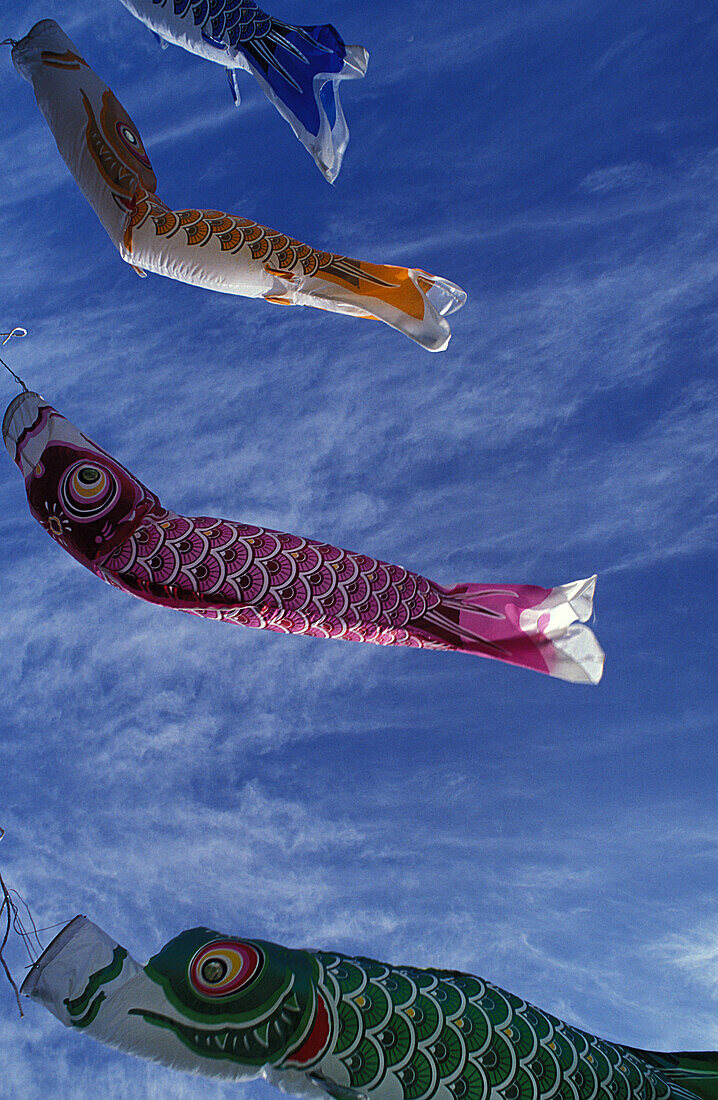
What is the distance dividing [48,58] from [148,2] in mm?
1469

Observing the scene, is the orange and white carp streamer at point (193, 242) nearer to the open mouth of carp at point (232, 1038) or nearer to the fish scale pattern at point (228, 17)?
the fish scale pattern at point (228, 17)

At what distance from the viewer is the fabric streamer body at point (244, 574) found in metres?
5.60

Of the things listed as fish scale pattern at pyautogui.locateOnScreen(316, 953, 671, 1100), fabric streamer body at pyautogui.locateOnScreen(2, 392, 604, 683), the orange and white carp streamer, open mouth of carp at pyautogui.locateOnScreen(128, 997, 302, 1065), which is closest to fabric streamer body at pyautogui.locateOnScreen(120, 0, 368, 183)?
the orange and white carp streamer

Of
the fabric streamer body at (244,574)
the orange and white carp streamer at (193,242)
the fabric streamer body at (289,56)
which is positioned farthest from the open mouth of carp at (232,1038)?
the fabric streamer body at (289,56)

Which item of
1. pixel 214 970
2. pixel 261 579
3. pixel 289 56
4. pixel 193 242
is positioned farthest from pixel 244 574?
pixel 289 56

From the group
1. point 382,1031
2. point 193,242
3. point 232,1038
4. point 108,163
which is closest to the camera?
point 232,1038

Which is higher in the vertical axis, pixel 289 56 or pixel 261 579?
pixel 289 56

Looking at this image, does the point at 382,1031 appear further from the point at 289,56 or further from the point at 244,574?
the point at 289,56

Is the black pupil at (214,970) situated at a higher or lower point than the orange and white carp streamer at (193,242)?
lower

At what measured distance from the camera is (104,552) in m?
5.59

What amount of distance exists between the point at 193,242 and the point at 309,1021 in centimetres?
547

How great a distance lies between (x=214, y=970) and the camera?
181 inches

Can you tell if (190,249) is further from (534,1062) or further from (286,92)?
(534,1062)

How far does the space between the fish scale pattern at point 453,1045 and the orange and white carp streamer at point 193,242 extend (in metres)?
4.55
